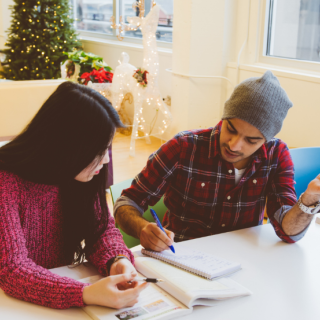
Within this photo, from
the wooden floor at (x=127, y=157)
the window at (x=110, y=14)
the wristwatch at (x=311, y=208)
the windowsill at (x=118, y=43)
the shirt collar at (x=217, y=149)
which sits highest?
the window at (x=110, y=14)

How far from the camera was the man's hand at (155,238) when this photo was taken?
1119 millimetres

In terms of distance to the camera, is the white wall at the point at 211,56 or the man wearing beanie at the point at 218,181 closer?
the man wearing beanie at the point at 218,181

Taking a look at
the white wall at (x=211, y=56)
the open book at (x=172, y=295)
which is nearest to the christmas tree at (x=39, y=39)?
the white wall at (x=211, y=56)

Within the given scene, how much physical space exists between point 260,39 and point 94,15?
3.38 meters

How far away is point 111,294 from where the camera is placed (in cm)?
85

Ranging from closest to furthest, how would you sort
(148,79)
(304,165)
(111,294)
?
(111,294) < (304,165) < (148,79)

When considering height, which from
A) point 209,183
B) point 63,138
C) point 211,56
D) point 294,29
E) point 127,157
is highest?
point 294,29

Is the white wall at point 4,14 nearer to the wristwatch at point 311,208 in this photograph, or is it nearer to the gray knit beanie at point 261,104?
the gray knit beanie at point 261,104

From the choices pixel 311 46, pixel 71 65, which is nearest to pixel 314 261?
pixel 311 46

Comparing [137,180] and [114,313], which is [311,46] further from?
[114,313]

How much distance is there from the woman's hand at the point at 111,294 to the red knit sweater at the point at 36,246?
22 millimetres

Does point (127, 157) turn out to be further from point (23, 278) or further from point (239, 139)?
point (23, 278)

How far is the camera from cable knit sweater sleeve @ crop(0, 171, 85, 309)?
869 mm

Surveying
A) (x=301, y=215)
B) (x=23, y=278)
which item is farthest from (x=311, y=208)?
(x=23, y=278)
